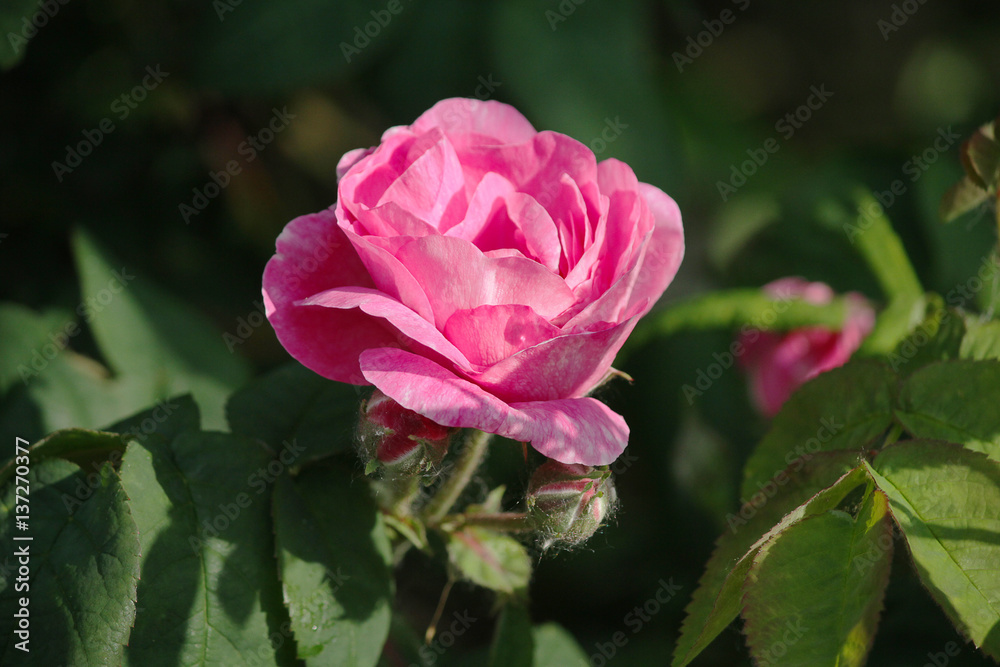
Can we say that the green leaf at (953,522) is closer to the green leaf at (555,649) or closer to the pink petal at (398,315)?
the pink petal at (398,315)

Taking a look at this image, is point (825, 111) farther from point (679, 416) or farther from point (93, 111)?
point (93, 111)

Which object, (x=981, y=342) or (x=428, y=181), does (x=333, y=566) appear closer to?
(x=428, y=181)

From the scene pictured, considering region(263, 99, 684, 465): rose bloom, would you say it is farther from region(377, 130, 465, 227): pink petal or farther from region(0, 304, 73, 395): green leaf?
region(0, 304, 73, 395): green leaf

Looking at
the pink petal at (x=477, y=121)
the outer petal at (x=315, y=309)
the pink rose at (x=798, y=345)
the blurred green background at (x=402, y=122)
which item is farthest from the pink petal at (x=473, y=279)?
the pink rose at (x=798, y=345)

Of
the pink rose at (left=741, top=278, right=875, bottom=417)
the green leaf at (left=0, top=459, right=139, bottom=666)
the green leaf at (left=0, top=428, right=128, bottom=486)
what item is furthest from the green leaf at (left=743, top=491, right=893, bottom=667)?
the pink rose at (left=741, top=278, right=875, bottom=417)

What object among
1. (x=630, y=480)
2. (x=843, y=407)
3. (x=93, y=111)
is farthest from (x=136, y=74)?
(x=843, y=407)
